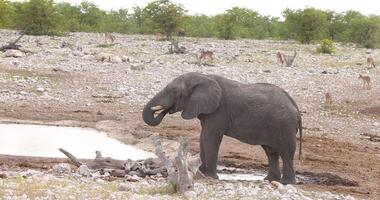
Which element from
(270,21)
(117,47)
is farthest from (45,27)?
(270,21)

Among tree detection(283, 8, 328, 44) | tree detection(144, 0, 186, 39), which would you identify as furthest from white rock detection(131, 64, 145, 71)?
tree detection(283, 8, 328, 44)

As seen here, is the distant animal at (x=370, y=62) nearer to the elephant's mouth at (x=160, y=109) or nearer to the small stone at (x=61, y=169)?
the elephant's mouth at (x=160, y=109)

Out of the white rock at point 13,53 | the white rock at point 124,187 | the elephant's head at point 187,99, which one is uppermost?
the elephant's head at point 187,99

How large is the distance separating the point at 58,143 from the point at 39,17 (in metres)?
35.6

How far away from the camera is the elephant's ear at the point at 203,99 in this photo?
13.3 metres

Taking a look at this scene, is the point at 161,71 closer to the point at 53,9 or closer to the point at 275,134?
the point at 275,134

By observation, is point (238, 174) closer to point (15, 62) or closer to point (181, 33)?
point (15, 62)

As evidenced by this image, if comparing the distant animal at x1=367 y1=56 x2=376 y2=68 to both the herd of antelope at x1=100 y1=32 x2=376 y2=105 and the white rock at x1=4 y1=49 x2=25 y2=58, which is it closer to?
the herd of antelope at x1=100 y1=32 x2=376 y2=105

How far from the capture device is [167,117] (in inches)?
843

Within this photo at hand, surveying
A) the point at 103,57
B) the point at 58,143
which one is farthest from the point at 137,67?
the point at 58,143

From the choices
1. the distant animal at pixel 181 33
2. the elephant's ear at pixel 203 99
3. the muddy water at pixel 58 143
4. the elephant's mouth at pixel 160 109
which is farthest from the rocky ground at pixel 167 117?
the distant animal at pixel 181 33

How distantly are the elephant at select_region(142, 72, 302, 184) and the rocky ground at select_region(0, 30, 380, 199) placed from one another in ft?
2.89

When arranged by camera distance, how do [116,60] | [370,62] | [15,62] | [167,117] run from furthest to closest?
[370,62] → [116,60] → [15,62] → [167,117]

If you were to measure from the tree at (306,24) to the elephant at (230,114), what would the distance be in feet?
150
